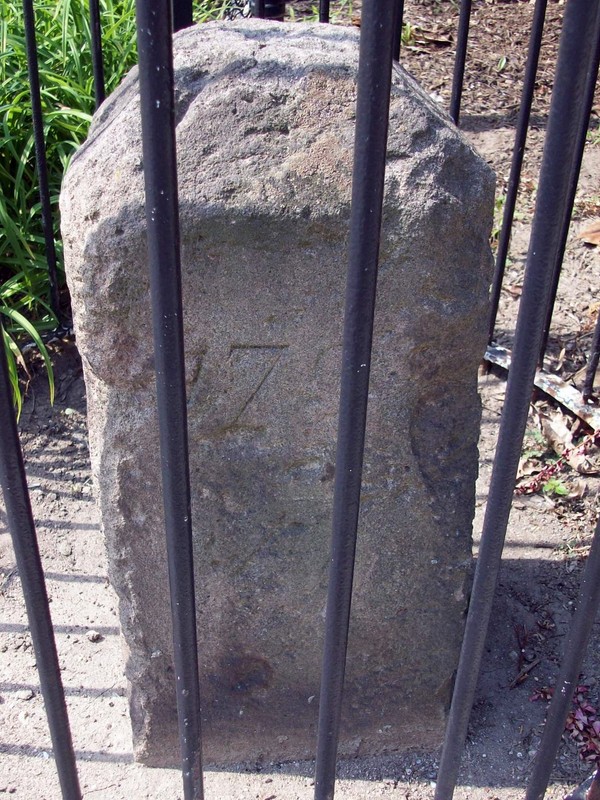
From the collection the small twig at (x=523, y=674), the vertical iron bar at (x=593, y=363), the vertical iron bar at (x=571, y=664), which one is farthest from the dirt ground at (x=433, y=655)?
the vertical iron bar at (x=571, y=664)

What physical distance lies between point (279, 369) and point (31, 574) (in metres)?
0.70

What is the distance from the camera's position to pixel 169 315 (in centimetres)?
93

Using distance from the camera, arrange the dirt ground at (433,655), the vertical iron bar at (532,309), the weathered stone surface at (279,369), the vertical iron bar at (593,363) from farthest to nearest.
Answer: the vertical iron bar at (593,363)
the dirt ground at (433,655)
the weathered stone surface at (279,369)
the vertical iron bar at (532,309)

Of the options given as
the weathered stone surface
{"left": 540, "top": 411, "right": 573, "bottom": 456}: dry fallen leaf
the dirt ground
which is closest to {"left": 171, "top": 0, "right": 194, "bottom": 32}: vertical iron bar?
the weathered stone surface

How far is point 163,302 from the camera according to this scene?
3.02ft

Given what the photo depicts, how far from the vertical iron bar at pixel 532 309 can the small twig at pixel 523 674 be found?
46.1 inches

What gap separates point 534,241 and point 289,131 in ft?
2.61

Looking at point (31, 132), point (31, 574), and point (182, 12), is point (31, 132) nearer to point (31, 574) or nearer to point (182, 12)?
point (182, 12)

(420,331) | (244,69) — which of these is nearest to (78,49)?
(244,69)

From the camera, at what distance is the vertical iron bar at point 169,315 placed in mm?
819

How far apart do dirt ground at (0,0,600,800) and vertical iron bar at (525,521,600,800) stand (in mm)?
932

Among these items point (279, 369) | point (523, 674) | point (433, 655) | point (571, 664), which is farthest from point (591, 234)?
point (571, 664)

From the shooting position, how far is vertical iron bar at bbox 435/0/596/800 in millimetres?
789

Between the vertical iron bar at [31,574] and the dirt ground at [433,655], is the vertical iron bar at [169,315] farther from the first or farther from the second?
the dirt ground at [433,655]
